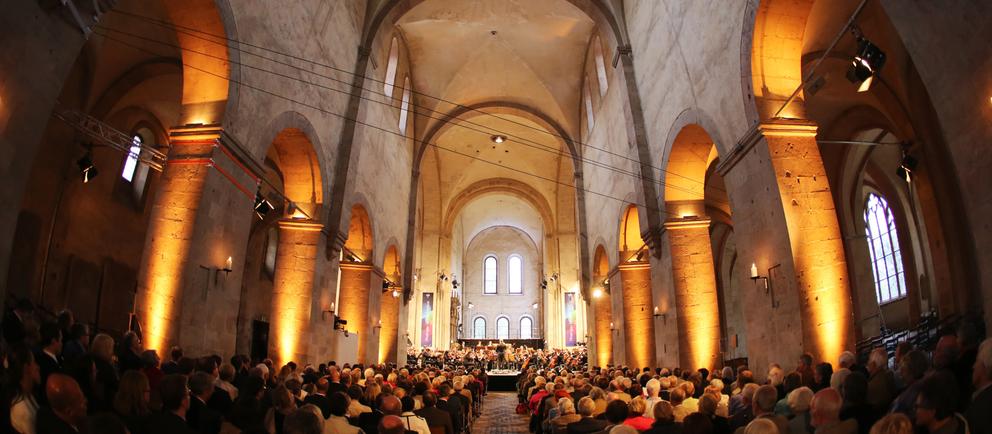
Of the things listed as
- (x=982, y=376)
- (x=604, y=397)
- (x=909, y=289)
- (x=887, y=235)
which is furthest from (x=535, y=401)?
(x=887, y=235)

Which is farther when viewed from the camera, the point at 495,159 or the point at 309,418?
the point at 495,159

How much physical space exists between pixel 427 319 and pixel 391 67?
16188 millimetres

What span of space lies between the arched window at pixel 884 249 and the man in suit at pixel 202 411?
17.7 meters

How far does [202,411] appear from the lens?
4.20 m

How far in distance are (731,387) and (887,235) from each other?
41.4ft

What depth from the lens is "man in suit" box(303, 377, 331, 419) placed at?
192 inches

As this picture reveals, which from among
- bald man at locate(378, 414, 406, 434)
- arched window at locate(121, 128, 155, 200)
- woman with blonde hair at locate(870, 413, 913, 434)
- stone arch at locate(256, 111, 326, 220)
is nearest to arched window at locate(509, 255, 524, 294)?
arched window at locate(121, 128, 155, 200)

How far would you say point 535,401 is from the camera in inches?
393

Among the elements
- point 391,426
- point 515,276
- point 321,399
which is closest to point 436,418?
point 321,399

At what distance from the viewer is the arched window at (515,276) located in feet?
162

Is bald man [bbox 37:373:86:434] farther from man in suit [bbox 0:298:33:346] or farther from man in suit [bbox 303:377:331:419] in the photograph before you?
man in suit [bbox 0:298:33:346]

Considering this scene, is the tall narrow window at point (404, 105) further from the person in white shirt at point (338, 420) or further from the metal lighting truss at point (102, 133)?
the person in white shirt at point (338, 420)

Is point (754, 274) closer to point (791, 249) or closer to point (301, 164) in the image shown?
point (791, 249)

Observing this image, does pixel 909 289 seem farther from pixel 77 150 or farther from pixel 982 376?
pixel 77 150
